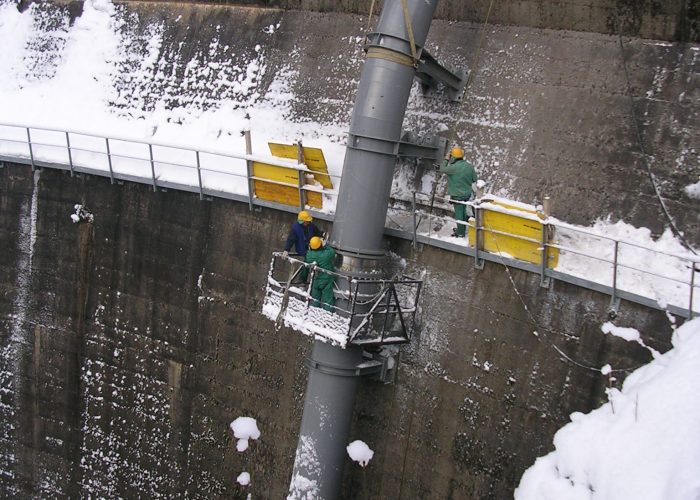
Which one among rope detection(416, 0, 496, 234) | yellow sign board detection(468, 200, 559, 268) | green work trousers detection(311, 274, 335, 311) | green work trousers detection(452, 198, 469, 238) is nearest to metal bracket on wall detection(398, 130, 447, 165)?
rope detection(416, 0, 496, 234)

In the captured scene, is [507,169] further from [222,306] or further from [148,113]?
[148,113]

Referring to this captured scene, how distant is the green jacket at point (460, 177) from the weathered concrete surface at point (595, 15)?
91.3 inches

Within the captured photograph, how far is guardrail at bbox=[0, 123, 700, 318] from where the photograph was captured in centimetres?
→ 753

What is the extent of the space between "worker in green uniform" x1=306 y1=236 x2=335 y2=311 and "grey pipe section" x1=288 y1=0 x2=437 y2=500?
9.0 inches

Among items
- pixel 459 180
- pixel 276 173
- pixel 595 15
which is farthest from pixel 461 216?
pixel 595 15

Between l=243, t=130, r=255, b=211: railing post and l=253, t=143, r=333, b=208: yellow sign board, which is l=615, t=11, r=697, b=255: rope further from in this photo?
l=243, t=130, r=255, b=211: railing post

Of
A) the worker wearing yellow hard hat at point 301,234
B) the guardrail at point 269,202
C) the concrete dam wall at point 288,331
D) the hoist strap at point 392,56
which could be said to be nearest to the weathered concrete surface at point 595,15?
the concrete dam wall at point 288,331

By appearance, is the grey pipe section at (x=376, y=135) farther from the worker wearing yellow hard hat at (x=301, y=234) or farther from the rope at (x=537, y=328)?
the rope at (x=537, y=328)

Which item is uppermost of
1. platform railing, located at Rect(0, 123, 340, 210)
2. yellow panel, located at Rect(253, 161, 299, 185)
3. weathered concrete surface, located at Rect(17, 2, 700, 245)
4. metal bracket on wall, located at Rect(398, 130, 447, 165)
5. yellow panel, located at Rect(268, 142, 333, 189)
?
weathered concrete surface, located at Rect(17, 2, 700, 245)

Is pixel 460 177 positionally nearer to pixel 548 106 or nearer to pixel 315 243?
pixel 548 106

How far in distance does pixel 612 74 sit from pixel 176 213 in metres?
7.12

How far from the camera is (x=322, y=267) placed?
28.4 feet

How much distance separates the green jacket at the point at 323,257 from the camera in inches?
338

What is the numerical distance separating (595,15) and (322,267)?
4.89 m
